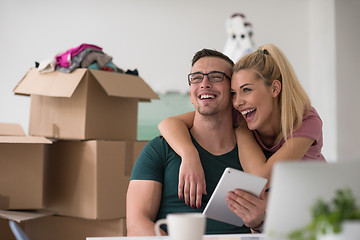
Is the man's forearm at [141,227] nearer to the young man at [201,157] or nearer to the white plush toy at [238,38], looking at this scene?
the young man at [201,157]

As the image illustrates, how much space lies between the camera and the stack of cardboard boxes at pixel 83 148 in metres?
1.85

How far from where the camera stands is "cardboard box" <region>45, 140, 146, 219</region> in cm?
184

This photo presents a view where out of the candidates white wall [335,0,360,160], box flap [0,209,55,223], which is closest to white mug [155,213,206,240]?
box flap [0,209,55,223]

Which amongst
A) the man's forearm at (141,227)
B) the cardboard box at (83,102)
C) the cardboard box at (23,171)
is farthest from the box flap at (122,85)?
the man's forearm at (141,227)

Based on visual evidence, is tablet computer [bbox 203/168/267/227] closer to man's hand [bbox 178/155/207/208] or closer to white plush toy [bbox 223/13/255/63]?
man's hand [bbox 178/155/207/208]

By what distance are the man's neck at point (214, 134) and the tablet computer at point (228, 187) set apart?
1.05ft

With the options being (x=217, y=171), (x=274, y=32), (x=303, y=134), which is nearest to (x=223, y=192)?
(x=217, y=171)

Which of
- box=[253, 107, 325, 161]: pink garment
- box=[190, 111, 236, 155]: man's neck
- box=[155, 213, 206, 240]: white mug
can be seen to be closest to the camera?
box=[155, 213, 206, 240]: white mug

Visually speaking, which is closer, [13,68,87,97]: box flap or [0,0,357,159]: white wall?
[13,68,87,97]: box flap

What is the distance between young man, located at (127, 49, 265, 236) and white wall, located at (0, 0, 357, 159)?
86.9 inches

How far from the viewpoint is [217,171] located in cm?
144

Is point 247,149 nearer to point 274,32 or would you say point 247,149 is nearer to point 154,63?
point 154,63

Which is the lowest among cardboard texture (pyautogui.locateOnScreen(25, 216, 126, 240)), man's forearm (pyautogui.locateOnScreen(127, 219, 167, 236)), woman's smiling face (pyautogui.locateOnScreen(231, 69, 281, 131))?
cardboard texture (pyautogui.locateOnScreen(25, 216, 126, 240))

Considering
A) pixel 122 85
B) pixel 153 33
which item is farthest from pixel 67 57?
pixel 153 33
